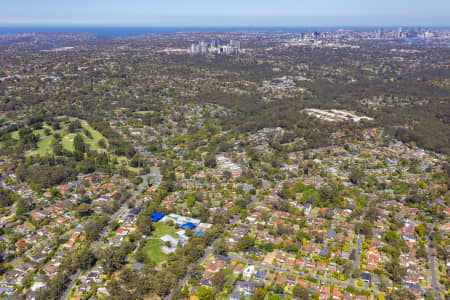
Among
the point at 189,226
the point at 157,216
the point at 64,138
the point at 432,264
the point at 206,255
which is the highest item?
the point at 64,138

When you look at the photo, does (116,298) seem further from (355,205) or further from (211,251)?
(355,205)

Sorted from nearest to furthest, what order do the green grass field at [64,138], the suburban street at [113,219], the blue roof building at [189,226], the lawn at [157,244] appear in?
the suburban street at [113,219]
the lawn at [157,244]
the blue roof building at [189,226]
the green grass field at [64,138]

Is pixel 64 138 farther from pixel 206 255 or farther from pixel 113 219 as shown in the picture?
pixel 206 255

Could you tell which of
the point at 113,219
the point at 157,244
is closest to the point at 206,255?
the point at 157,244

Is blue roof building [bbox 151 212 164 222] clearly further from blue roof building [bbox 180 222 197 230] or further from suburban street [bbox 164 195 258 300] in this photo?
suburban street [bbox 164 195 258 300]


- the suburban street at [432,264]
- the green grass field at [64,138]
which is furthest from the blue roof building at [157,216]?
the green grass field at [64,138]

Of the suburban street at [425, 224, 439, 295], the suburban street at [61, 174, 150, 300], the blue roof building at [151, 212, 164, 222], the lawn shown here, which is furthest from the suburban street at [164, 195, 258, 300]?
the suburban street at [425, 224, 439, 295]

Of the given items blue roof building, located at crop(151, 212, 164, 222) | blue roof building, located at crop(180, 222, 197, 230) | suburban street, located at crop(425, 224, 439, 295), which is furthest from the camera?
blue roof building, located at crop(151, 212, 164, 222)

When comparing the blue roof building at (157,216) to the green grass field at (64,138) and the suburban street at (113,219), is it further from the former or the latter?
the green grass field at (64,138)
